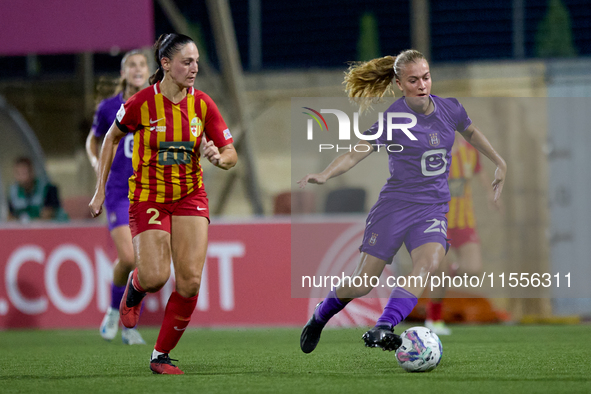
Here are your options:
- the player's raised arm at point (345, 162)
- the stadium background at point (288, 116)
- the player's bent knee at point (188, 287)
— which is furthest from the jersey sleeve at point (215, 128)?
the stadium background at point (288, 116)

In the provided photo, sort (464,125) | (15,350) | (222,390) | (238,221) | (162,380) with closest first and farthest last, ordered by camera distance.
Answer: (222,390) → (162,380) → (464,125) → (15,350) → (238,221)

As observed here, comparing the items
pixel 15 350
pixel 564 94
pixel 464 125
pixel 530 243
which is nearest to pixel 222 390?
pixel 464 125

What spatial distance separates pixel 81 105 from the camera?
A: 11.6 metres

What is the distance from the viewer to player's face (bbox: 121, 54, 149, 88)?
663 centimetres

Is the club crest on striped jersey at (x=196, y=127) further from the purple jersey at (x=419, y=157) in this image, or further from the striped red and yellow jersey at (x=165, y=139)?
the purple jersey at (x=419, y=157)

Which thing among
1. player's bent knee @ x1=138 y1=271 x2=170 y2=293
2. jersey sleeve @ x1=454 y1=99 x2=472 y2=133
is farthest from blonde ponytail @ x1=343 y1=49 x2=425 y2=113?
player's bent knee @ x1=138 y1=271 x2=170 y2=293

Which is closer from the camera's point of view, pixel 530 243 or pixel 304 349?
pixel 304 349

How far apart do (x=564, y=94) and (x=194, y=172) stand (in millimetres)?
6693

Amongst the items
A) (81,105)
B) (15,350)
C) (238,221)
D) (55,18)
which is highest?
(55,18)

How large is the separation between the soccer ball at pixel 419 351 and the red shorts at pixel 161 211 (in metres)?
1.33

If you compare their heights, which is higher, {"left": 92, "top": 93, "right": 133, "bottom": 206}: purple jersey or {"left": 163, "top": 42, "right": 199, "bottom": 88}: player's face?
{"left": 163, "top": 42, "right": 199, "bottom": 88}: player's face

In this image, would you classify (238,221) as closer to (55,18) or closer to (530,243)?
(55,18)

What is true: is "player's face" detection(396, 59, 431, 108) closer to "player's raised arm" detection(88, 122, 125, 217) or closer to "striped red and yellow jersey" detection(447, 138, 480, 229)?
"player's raised arm" detection(88, 122, 125, 217)

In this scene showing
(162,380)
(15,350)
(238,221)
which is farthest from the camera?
(238,221)
